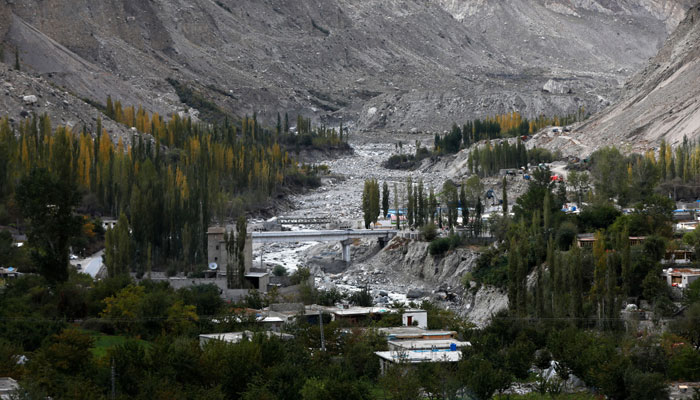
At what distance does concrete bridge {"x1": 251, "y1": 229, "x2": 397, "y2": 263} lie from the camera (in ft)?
206

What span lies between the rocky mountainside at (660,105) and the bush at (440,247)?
1233 inches

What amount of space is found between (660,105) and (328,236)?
42629 millimetres

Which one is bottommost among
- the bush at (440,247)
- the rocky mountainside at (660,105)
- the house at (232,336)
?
the house at (232,336)

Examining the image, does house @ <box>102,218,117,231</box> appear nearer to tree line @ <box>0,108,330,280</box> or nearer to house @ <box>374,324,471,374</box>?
tree line @ <box>0,108,330,280</box>

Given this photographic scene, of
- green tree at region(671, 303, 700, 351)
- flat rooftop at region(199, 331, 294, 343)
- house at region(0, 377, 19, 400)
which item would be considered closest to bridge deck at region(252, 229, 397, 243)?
flat rooftop at region(199, 331, 294, 343)

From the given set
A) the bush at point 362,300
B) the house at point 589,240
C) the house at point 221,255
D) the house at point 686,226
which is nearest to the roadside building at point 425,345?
the bush at point 362,300

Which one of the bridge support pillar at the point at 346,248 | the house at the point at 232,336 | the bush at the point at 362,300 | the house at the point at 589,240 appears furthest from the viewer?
the bridge support pillar at the point at 346,248

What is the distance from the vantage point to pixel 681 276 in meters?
42.9

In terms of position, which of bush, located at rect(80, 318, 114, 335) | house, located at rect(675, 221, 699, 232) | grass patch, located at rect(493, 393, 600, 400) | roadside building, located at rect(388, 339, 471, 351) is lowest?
grass patch, located at rect(493, 393, 600, 400)

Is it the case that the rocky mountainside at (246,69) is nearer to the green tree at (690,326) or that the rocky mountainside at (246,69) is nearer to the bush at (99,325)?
the bush at (99,325)

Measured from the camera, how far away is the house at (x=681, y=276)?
42312 millimetres

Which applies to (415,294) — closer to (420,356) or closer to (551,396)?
(420,356)

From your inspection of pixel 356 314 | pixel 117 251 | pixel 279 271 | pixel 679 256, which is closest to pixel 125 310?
pixel 356 314

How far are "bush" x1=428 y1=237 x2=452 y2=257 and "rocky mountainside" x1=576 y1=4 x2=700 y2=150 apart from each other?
31.3 m
